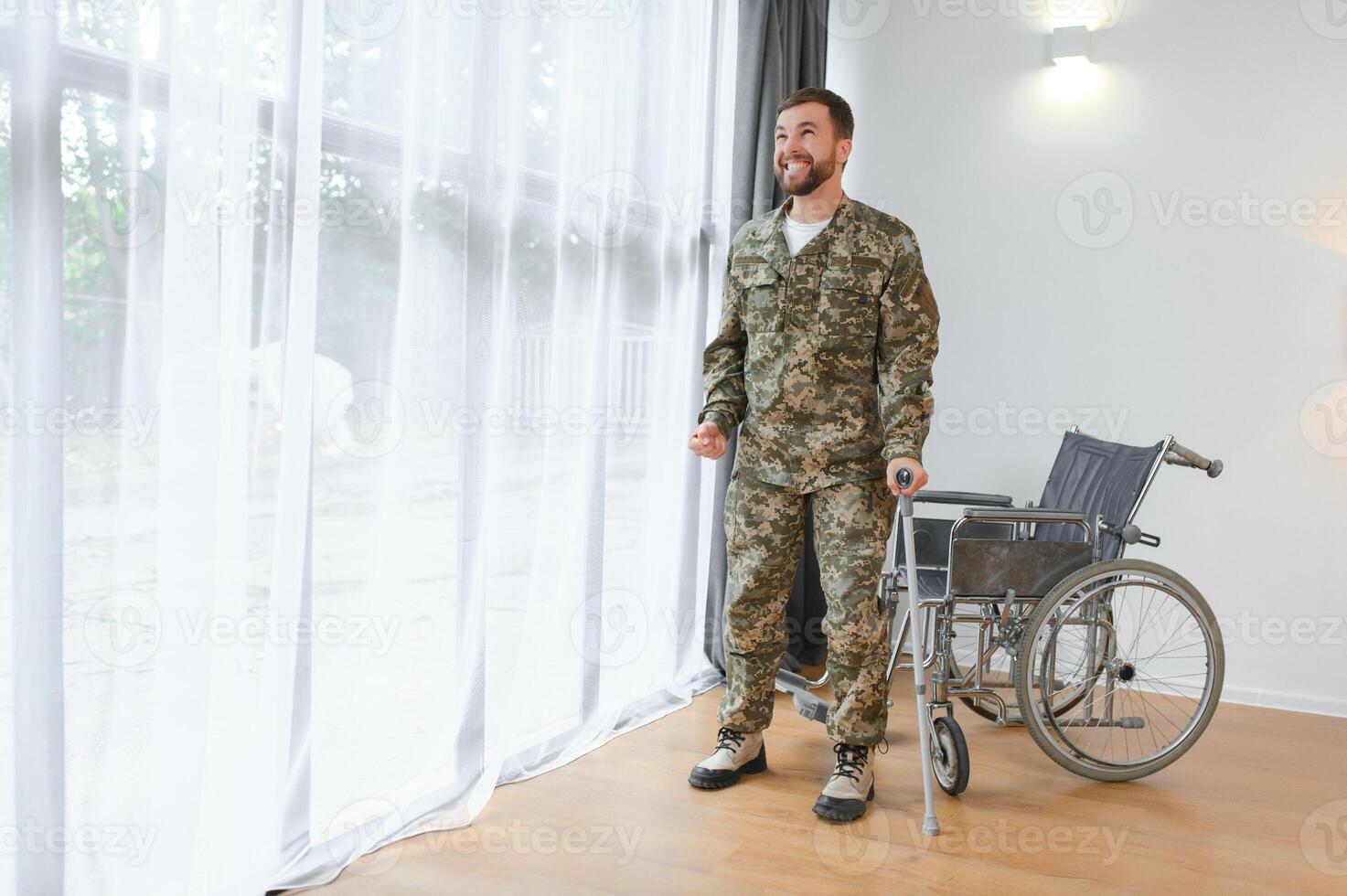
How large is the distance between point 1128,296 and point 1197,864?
77.8 inches

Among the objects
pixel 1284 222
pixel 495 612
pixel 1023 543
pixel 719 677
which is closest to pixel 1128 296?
pixel 1284 222

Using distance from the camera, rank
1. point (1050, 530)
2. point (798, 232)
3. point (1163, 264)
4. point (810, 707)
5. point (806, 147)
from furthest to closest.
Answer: point (1163, 264)
point (1050, 530)
point (810, 707)
point (798, 232)
point (806, 147)

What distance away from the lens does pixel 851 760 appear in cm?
241

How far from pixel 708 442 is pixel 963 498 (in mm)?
1041

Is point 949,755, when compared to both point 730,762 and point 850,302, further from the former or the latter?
point 850,302

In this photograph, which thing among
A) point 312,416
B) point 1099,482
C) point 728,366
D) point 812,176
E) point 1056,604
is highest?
point 812,176

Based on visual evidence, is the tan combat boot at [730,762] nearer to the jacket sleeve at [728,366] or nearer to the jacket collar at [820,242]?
the jacket sleeve at [728,366]

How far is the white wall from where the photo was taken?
339cm

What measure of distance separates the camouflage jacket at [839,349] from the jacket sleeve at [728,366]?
0.10 ft

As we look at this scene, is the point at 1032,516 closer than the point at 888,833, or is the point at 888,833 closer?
the point at 888,833

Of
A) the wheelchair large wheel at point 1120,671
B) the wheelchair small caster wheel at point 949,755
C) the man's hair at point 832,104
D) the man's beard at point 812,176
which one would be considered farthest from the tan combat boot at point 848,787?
the man's hair at point 832,104

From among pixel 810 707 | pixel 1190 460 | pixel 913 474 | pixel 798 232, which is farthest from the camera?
pixel 810 707

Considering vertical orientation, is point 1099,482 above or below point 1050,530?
above

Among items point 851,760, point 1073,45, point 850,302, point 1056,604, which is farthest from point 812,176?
point 1073,45
